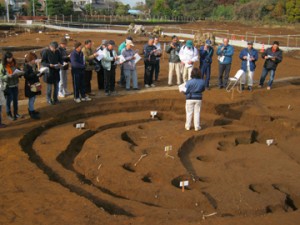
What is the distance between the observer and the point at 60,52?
1229 cm

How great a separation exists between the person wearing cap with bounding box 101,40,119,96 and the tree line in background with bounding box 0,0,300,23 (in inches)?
2245

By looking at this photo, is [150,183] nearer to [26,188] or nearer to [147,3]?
[26,188]

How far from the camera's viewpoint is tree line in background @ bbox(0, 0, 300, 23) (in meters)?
67.1

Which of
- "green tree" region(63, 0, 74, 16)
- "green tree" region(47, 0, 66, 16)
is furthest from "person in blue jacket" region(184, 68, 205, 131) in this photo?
"green tree" region(63, 0, 74, 16)

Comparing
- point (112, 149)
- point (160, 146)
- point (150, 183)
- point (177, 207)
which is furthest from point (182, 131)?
point (177, 207)

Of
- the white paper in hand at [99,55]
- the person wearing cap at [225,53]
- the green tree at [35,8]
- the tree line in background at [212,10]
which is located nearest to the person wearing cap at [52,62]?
the white paper in hand at [99,55]

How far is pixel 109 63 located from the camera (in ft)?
43.6

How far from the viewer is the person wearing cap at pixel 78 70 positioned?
1211 centimetres

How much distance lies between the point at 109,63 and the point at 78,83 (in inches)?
55.9

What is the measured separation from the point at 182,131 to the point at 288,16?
60217 mm

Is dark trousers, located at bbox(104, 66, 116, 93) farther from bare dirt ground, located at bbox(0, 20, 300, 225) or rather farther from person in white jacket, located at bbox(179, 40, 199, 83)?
person in white jacket, located at bbox(179, 40, 199, 83)

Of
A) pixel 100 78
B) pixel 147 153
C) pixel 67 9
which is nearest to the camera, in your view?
pixel 147 153

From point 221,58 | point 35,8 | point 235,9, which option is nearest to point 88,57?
point 221,58

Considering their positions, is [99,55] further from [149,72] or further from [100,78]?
[149,72]
